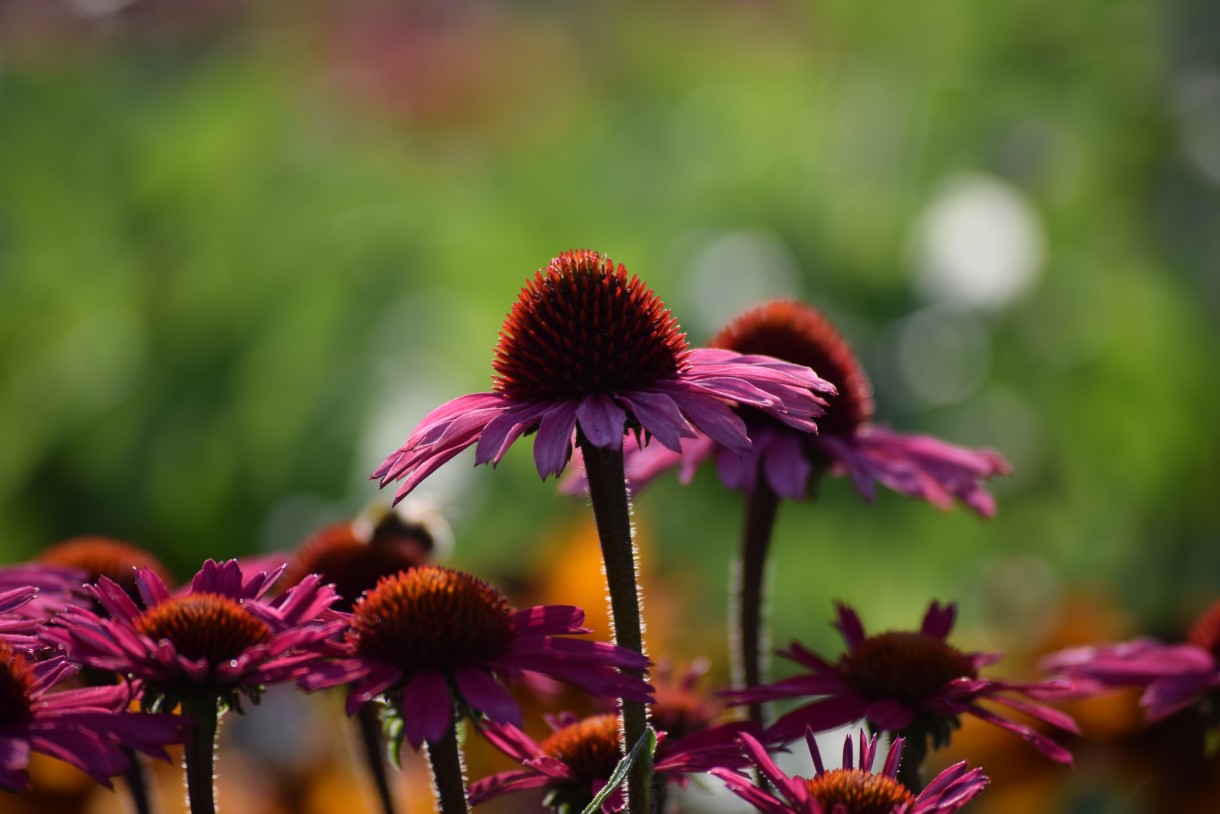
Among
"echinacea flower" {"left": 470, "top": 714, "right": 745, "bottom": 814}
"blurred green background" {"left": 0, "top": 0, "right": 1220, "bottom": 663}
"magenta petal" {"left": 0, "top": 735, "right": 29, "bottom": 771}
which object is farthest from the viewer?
"blurred green background" {"left": 0, "top": 0, "right": 1220, "bottom": 663}

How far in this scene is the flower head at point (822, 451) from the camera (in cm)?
66

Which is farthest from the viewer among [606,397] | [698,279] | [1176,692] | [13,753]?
[698,279]

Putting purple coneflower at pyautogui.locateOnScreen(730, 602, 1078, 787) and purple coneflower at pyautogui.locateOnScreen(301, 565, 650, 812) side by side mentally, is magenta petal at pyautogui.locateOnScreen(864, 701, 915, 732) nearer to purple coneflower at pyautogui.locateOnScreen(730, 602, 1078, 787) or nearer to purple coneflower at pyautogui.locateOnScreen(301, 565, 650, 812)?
purple coneflower at pyautogui.locateOnScreen(730, 602, 1078, 787)

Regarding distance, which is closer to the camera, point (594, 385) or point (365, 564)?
point (594, 385)

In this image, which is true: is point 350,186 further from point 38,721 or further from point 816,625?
point 38,721

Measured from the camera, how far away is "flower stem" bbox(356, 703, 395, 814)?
0.65 m

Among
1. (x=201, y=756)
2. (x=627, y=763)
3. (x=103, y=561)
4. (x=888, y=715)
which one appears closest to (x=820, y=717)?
(x=888, y=715)

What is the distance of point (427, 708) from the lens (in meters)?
0.47

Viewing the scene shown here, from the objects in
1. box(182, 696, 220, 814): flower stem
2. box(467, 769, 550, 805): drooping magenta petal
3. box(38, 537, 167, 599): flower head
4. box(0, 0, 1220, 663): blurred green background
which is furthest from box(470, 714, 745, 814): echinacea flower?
box(0, 0, 1220, 663): blurred green background

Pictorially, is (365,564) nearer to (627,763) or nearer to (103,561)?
(103,561)

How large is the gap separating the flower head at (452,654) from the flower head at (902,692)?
8 cm

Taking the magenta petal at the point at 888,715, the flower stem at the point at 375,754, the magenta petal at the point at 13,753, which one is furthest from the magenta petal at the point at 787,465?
the magenta petal at the point at 13,753

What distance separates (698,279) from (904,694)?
177cm

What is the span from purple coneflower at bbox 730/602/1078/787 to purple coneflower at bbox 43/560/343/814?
17cm
